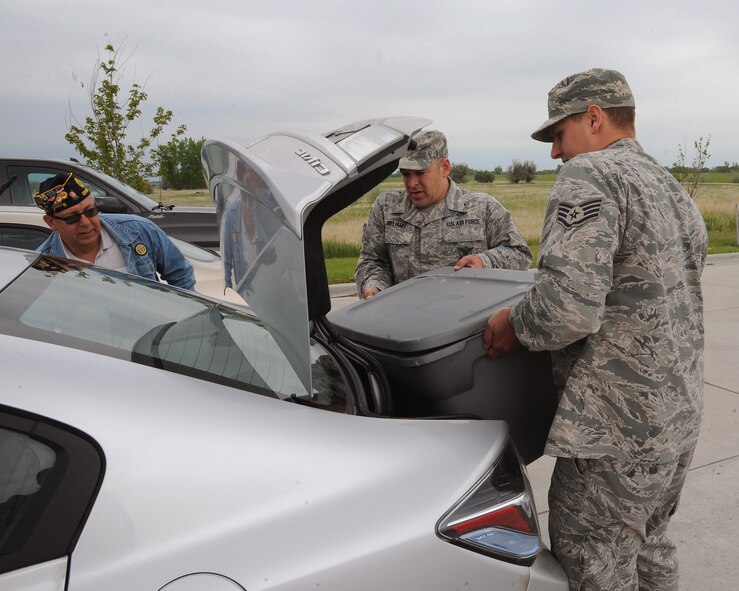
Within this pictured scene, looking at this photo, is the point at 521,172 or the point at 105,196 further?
the point at 521,172

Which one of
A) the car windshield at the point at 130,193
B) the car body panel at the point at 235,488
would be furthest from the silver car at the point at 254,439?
the car windshield at the point at 130,193

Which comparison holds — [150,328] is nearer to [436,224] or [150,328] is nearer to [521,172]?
[436,224]

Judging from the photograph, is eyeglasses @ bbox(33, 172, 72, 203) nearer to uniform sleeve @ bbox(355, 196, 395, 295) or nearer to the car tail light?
→ uniform sleeve @ bbox(355, 196, 395, 295)

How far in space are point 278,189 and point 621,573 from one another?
1429mm

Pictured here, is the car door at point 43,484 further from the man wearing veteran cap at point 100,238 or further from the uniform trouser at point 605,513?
the man wearing veteran cap at point 100,238

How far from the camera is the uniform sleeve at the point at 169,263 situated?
10.7 feet

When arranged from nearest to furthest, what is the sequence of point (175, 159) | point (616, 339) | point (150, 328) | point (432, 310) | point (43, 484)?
point (43, 484), point (150, 328), point (616, 339), point (432, 310), point (175, 159)

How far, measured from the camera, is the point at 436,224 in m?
3.15

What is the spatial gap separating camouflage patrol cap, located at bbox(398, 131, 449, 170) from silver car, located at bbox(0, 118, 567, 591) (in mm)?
1153

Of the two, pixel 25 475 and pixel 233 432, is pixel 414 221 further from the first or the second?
pixel 25 475

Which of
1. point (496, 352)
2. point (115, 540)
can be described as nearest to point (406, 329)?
point (496, 352)

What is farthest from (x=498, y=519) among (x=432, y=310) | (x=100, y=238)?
(x=100, y=238)

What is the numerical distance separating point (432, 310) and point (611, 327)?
53 centimetres

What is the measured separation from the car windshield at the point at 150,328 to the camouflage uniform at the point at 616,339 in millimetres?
640
